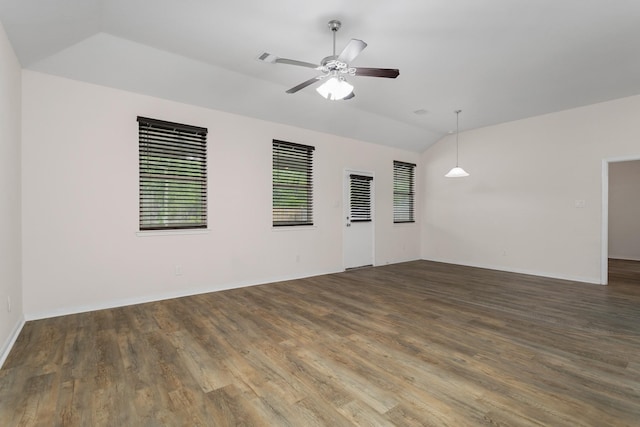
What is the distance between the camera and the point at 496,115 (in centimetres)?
580

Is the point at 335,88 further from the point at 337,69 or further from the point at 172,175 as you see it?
the point at 172,175

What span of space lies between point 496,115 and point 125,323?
6.80 m

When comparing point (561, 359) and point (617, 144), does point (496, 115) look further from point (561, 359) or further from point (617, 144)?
point (561, 359)

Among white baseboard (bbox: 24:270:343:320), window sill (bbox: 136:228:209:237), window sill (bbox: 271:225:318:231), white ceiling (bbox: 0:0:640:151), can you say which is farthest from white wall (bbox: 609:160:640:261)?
window sill (bbox: 136:228:209:237)

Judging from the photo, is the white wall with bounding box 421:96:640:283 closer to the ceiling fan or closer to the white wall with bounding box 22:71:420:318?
the ceiling fan

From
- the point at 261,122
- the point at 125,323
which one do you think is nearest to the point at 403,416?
the point at 125,323

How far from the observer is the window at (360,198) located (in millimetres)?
6406

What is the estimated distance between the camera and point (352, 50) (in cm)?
252

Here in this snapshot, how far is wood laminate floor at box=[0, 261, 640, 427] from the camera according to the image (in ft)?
5.90

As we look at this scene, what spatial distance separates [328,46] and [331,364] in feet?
10.5

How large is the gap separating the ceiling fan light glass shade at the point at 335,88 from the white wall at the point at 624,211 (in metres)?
8.71

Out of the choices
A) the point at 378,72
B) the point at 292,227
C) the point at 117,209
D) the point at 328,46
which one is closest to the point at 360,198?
the point at 292,227

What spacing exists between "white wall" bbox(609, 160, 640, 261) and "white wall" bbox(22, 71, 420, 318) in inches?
327

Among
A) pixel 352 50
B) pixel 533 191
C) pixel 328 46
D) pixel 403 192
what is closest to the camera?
pixel 352 50
